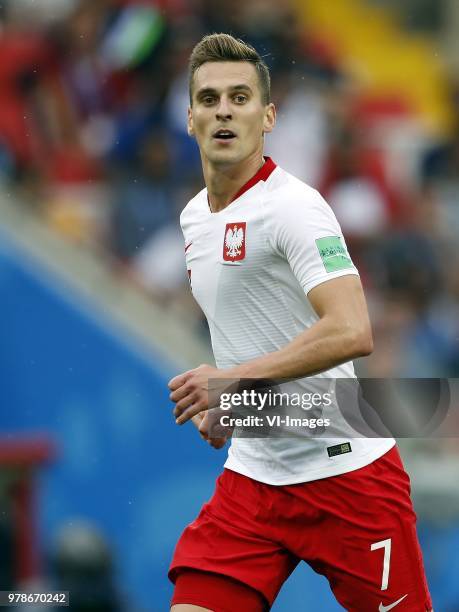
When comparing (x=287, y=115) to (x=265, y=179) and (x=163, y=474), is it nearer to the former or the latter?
(x=163, y=474)

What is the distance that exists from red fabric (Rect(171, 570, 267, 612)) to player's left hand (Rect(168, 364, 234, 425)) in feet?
2.34

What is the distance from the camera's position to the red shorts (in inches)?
160

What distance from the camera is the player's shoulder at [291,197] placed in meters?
3.83

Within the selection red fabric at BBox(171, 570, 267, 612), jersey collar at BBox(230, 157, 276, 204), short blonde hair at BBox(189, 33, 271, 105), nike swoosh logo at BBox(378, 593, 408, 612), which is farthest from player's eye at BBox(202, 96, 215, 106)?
nike swoosh logo at BBox(378, 593, 408, 612)

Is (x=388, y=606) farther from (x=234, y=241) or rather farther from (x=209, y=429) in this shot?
(x=234, y=241)

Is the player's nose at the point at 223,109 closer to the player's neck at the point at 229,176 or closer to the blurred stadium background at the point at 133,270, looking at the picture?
the player's neck at the point at 229,176

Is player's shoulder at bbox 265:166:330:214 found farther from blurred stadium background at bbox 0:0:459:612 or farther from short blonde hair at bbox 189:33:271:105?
blurred stadium background at bbox 0:0:459:612

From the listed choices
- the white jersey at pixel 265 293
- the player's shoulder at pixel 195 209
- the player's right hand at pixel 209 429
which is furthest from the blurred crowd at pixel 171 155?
the player's right hand at pixel 209 429

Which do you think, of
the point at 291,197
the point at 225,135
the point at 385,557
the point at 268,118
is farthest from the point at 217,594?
the point at 268,118

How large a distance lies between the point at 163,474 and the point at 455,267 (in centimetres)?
247

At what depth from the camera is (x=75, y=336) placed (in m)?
7.81

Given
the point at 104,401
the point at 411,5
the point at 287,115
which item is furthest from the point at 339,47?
the point at 104,401

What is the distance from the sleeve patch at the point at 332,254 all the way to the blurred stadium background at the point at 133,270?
3.62 metres

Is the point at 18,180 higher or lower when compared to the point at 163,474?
higher
